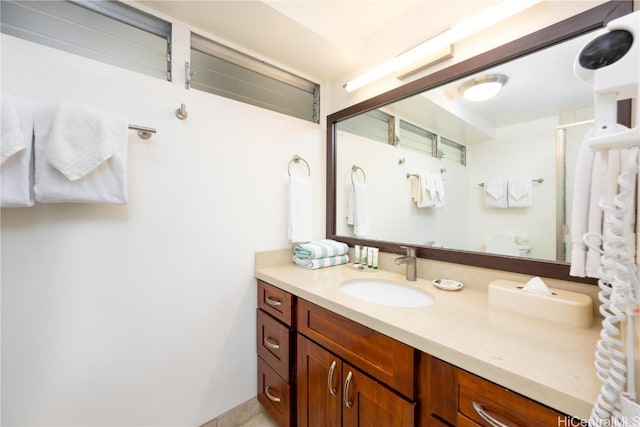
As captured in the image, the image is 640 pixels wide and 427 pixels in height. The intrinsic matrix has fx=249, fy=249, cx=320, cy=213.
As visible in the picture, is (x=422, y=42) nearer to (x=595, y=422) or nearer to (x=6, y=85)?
(x=595, y=422)

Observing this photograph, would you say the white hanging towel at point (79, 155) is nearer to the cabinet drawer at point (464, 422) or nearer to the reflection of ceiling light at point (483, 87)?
the cabinet drawer at point (464, 422)

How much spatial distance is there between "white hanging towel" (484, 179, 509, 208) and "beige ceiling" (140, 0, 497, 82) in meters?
0.77

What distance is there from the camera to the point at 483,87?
115 centimetres

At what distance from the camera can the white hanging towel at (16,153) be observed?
2.58 ft

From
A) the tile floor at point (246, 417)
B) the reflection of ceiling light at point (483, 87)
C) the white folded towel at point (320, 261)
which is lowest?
the tile floor at point (246, 417)

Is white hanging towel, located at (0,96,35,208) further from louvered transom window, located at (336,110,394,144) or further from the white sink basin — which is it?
louvered transom window, located at (336,110,394,144)

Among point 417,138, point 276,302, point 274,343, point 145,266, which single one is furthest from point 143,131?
point 417,138

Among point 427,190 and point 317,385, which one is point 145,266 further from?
point 427,190

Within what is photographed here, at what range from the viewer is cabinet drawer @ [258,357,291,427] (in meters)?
1.22

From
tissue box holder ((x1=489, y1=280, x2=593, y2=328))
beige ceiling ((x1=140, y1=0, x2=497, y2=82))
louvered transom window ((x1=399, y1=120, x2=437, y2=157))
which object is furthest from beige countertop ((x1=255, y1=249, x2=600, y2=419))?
beige ceiling ((x1=140, y1=0, x2=497, y2=82))

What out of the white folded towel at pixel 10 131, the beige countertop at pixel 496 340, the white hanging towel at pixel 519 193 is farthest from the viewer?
the white hanging towel at pixel 519 193

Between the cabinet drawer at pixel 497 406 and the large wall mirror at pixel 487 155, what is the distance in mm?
587

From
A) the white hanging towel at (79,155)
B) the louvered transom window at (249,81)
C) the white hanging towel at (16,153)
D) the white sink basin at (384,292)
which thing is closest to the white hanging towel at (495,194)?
the white sink basin at (384,292)

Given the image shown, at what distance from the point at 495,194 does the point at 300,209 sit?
1047 mm
